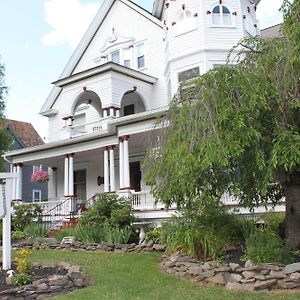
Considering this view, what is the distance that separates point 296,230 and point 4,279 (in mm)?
6113

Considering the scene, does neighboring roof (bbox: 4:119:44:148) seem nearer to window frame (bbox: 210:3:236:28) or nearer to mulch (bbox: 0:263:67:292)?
window frame (bbox: 210:3:236:28)

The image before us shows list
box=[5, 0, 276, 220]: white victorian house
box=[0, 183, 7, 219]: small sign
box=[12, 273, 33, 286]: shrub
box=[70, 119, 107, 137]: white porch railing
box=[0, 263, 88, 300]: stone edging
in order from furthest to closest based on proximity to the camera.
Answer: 1. box=[70, 119, 107, 137]: white porch railing
2. box=[5, 0, 276, 220]: white victorian house
3. box=[0, 183, 7, 219]: small sign
4. box=[12, 273, 33, 286]: shrub
5. box=[0, 263, 88, 300]: stone edging

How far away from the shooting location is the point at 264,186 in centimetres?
789

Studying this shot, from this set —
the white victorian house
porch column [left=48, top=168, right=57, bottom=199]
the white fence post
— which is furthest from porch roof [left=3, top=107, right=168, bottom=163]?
the white fence post

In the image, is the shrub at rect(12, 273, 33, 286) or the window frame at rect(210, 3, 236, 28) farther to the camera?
the window frame at rect(210, 3, 236, 28)

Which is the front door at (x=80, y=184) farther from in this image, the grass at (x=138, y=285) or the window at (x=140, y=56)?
the grass at (x=138, y=285)

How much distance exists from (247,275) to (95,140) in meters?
13.2

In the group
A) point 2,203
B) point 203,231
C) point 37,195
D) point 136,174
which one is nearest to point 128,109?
point 136,174

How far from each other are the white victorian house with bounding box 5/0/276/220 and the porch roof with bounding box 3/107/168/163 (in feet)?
0.14

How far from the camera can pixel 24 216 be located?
18.8 m

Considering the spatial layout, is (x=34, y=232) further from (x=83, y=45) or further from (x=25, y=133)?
(x=25, y=133)

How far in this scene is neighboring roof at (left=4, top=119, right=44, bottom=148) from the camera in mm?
38500

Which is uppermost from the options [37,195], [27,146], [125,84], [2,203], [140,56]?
[140,56]

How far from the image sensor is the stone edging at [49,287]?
23.8 ft
